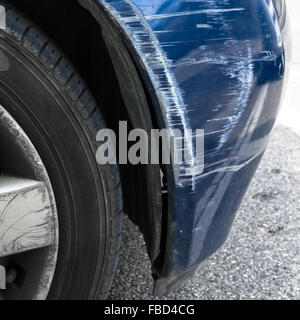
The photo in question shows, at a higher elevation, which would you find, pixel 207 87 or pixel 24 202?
pixel 207 87

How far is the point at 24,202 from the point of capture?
1283 millimetres

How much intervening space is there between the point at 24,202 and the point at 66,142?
19 centimetres

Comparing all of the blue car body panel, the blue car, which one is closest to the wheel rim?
the blue car

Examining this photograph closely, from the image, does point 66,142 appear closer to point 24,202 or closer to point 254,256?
point 24,202

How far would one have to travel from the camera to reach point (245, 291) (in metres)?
1.89

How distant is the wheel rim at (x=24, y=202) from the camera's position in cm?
126

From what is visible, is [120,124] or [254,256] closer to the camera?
[120,124]

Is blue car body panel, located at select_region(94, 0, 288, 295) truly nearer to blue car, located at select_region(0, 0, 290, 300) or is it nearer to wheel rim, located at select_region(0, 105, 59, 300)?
blue car, located at select_region(0, 0, 290, 300)

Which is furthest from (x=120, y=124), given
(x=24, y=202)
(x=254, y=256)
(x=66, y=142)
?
(x=254, y=256)

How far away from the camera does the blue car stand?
120 centimetres

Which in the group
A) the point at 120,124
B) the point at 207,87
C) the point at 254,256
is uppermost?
the point at 207,87

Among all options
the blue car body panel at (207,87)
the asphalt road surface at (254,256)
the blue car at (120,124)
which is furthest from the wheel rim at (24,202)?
the asphalt road surface at (254,256)

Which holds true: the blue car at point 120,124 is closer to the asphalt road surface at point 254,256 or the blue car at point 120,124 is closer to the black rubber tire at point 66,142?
the black rubber tire at point 66,142
